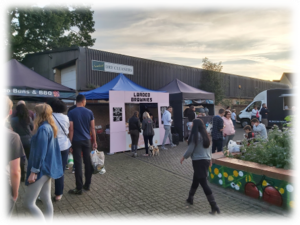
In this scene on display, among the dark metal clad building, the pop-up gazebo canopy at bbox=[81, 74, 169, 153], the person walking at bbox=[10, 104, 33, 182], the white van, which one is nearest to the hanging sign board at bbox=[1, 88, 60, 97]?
the pop-up gazebo canopy at bbox=[81, 74, 169, 153]

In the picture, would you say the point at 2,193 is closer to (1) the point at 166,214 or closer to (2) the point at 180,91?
(1) the point at 166,214

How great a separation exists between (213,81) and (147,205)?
1757 centimetres

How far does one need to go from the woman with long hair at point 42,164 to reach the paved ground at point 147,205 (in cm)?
78

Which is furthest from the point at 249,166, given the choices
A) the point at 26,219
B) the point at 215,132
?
the point at 26,219

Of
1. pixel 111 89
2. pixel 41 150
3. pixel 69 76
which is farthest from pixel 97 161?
pixel 69 76

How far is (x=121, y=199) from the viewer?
4285 millimetres

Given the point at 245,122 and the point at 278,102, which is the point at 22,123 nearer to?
the point at 278,102

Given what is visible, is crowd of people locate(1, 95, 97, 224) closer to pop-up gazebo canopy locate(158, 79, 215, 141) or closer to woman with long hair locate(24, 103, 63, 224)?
woman with long hair locate(24, 103, 63, 224)

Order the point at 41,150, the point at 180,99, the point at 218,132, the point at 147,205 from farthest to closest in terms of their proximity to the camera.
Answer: the point at 180,99
the point at 218,132
the point at 147,205
the point at 41,150

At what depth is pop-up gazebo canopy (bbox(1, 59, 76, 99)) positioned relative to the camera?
7.71 meters

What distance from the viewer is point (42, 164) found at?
9.29 feet

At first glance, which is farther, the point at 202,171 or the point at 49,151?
the point at 202,171

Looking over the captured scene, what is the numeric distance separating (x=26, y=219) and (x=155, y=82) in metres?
13.9

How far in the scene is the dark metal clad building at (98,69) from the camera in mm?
12875
